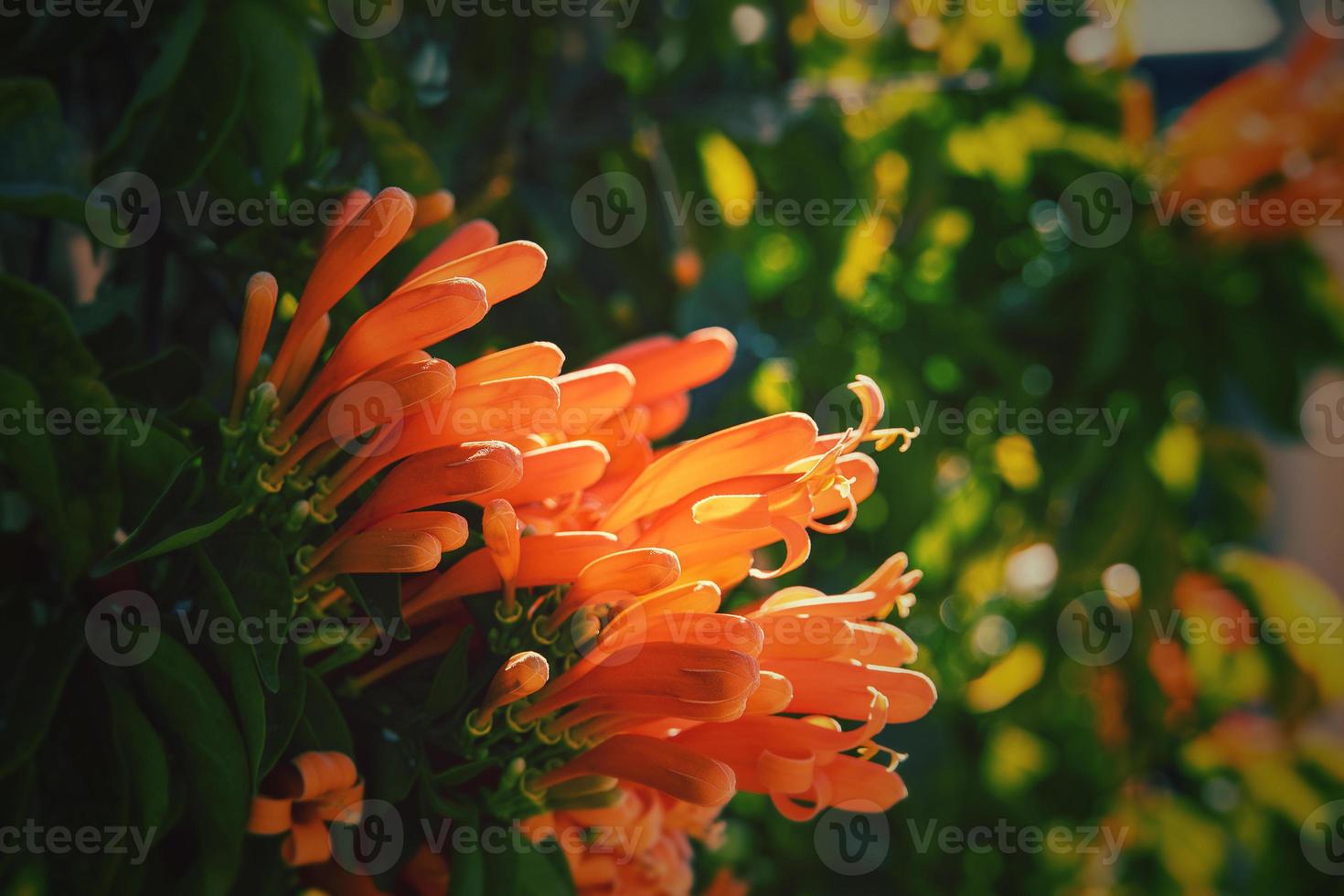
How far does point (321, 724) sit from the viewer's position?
286mm

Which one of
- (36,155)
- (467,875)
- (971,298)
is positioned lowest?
(971,298)

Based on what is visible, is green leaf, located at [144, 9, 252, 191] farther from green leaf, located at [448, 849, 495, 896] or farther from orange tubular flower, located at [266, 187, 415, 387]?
green leaf, located at [448, 849, 495, 896]

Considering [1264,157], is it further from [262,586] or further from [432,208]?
[262,586]

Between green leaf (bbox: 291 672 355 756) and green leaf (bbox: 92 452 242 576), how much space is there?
0.06 m

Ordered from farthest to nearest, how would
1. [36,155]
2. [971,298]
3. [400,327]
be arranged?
1. [971,298]
2. [36,155]
3. [400,327]

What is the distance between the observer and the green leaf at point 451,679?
11.3 inches

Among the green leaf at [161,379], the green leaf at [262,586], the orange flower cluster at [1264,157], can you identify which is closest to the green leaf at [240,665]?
the green leaf at [262,586]

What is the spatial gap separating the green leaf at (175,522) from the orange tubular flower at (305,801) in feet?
0.24

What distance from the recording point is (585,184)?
2.24 ft

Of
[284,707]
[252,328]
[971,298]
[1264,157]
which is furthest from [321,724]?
[1264,157]

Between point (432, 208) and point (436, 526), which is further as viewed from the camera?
point (432, 208)

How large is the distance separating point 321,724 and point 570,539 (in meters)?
0.09

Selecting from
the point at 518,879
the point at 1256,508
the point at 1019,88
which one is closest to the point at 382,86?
the point at 518,879

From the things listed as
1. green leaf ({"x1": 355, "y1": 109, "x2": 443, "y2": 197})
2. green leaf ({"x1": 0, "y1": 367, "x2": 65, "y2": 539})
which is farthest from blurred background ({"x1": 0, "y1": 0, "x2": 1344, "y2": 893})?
green leaf ({"x1": 0, "y1": 367, "x2": 65, "y2": 539})
